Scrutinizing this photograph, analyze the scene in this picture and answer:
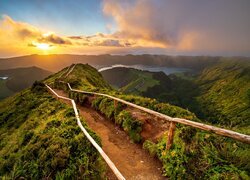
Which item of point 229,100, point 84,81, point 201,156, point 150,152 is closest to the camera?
point 201,156

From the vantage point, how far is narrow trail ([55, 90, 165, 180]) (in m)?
6.20

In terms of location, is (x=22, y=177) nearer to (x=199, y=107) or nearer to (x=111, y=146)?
(x=111, y=146)

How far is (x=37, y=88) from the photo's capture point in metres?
24.4

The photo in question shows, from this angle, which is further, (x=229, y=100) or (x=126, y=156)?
(x=229, y=100)

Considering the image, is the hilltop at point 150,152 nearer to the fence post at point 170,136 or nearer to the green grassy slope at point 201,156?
the green grassy slope at point 201,156

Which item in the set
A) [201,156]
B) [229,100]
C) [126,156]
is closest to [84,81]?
[126,156]

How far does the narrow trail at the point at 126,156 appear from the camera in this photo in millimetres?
6199

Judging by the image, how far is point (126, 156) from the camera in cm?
738

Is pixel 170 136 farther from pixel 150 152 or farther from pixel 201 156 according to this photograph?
pixel 150 152

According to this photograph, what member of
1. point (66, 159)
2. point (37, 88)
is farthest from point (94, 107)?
point (37, 88)

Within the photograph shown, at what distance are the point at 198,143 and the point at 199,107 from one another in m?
174

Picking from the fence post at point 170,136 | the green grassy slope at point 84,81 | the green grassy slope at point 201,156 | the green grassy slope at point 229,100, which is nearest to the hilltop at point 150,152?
the green grassy slope at point 201,156

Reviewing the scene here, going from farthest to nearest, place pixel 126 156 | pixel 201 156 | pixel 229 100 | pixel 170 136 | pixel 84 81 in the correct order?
pixel 229 100, pixel 84 81, pixel 126 156, pixel 170 136, pixel 201 156

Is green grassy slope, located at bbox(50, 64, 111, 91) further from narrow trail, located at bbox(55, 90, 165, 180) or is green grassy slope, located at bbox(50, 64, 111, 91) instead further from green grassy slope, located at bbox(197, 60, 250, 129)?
green grassy slope, located at bbox(197, 60, 250, 129)
